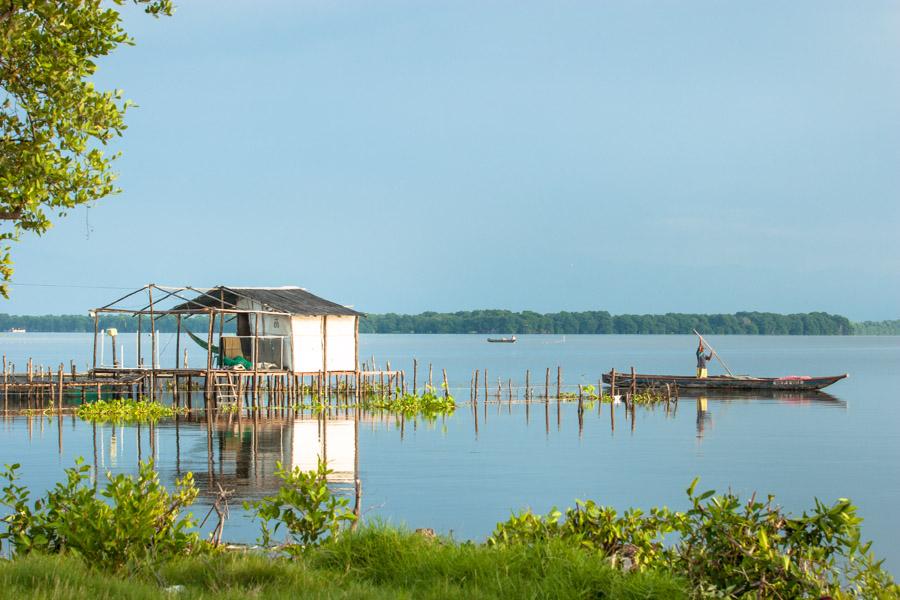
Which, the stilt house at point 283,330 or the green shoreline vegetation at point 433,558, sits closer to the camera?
the green shoreline vegetation at point 433,558

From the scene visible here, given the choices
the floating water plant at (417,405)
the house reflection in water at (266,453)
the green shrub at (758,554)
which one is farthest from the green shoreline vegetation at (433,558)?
the floating water plant at (417,405)

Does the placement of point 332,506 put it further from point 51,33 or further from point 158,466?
point 158,466

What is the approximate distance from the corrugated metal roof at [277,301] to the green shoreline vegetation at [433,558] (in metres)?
29.4

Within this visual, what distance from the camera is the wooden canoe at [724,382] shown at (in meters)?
Answer: 51.3

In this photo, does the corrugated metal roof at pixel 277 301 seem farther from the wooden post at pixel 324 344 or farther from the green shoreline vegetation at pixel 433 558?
the green shoreline vegetation at pixel 433 558

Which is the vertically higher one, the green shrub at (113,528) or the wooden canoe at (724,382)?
the green shrub at (113,528)

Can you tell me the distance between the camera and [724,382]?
170 feet

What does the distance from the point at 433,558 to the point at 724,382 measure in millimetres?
45990

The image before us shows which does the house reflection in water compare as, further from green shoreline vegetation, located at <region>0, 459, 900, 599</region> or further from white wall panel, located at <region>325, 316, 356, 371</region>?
green shoreline vegetation, located at <region>0, 459, 900, 599</region>

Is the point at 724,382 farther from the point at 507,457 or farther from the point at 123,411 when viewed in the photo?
the point at 123,411

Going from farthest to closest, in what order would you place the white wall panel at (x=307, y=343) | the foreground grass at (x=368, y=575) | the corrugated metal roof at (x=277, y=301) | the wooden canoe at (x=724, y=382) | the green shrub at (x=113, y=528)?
the wooden canoe at (x=724, y=382) < the white wall panel at (x=307, y=343) < the corrugated metal roof at (x=277, y=301) < the green shrub at (x=113, y=528) < the foreground grass at (x=368, y=575)

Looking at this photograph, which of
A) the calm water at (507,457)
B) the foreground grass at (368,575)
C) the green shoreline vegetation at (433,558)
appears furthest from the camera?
the calm water at (507,457)

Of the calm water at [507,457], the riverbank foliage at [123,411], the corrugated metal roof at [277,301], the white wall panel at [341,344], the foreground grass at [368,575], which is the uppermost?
the corrugated metal roof at [277,301]

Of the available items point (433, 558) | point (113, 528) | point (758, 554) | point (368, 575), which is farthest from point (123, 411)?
point (758, 554)
